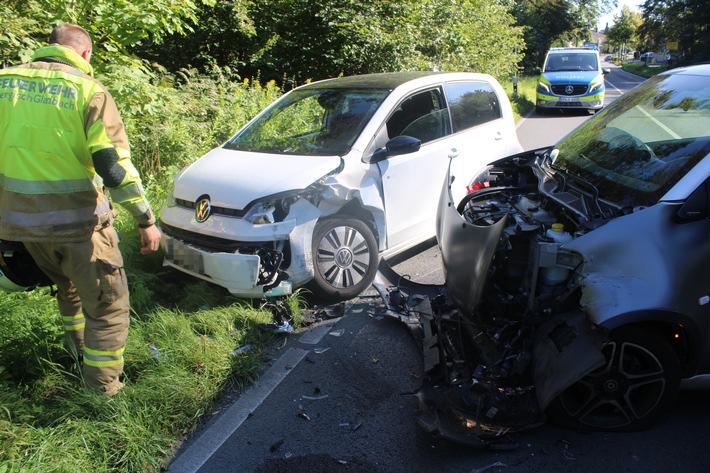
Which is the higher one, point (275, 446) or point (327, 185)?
point (327, 185)

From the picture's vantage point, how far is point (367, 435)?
10.0ft

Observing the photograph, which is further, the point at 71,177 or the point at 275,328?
the point at 275,328

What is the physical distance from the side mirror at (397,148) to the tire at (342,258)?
612 millimetres

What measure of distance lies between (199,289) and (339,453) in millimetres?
2207

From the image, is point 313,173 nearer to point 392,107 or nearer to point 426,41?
point 392,107

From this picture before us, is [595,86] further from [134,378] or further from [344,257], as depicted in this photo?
[134,378]

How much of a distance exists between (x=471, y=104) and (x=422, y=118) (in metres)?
0.89

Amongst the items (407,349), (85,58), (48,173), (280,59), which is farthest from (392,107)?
(280,59)

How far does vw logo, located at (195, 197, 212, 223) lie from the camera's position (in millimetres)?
4332

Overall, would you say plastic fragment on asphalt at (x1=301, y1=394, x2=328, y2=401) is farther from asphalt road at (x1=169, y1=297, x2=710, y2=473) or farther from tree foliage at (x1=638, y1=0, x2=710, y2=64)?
tree foliage at (x1=638, y1=0, x2=710, y2=64)

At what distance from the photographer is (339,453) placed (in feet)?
9.59

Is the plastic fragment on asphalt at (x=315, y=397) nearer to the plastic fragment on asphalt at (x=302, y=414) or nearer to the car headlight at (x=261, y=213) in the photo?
the plastic fragment on asphalt at (x=302, y=414)

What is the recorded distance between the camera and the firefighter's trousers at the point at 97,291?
3.14m

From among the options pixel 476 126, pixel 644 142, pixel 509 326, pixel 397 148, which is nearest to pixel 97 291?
pixel 509 326
